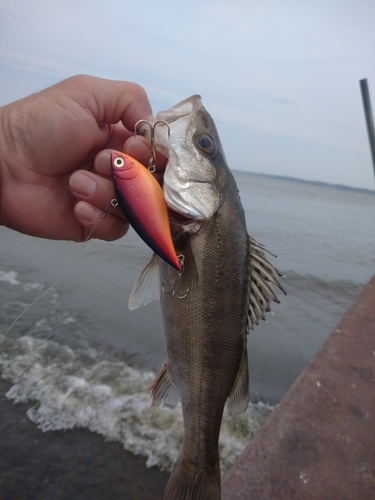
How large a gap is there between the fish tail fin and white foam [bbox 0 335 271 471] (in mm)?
1743

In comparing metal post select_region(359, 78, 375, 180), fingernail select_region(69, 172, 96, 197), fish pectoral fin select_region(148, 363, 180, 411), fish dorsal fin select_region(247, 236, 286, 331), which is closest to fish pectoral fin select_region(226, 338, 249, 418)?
fish dorsal fin select_region(247, 236, 286, 331)

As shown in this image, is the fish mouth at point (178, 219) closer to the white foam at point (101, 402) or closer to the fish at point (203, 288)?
the fish at point (203, 288)

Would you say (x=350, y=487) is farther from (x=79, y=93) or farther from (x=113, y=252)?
(x=113, y=252)

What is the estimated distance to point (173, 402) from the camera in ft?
6.72

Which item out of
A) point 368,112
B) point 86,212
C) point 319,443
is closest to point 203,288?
point 86,212

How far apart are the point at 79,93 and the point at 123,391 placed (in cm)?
361

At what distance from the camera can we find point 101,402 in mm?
4211

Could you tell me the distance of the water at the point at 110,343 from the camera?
3961mm

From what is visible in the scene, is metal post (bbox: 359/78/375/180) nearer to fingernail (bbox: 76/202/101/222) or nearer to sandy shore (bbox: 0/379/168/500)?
fingernail (bbox: 76/202/101/222)

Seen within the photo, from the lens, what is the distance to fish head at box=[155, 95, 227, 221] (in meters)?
1.71

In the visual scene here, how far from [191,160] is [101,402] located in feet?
11.4

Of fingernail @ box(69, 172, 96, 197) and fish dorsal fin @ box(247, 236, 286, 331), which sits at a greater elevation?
fingernail @ box(69, 172, 96, 197)

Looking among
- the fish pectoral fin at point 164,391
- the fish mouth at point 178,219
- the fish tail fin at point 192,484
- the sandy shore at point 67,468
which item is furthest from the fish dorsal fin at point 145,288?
the sandy shore at point 67,468

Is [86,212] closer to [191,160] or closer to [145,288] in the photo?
[145,288]
